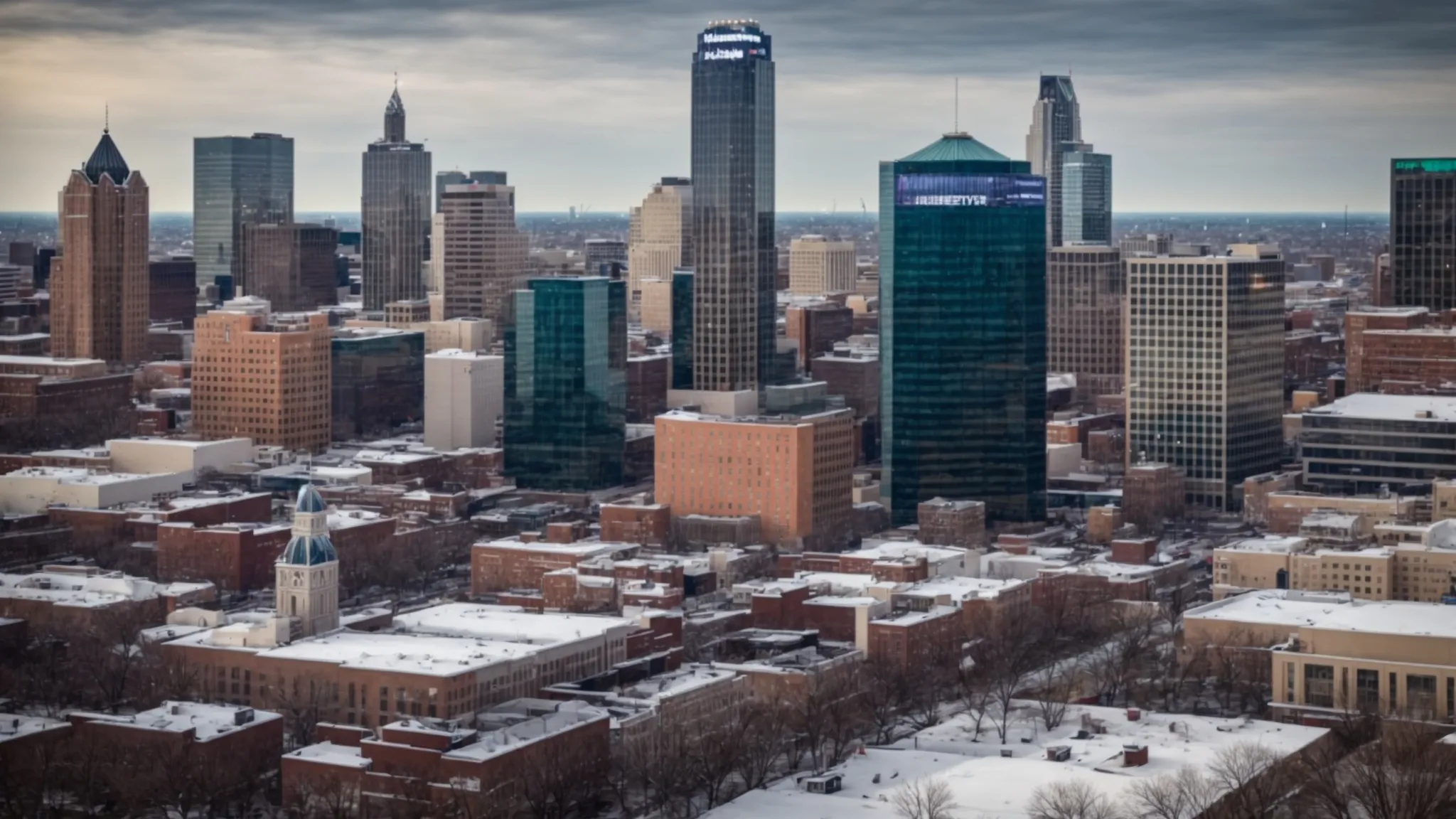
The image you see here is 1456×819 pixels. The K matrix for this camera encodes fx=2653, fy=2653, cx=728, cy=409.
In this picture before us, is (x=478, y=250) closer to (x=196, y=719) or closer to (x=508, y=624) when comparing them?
(x=508, y=624)

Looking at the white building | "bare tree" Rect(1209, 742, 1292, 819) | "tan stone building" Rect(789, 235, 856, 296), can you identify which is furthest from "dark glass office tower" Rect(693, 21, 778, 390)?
"tan stone building" Rect(789, 235, 856, 296)

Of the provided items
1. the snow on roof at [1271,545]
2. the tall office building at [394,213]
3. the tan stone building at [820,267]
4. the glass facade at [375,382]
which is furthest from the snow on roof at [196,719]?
the tan stone building at [820,267]

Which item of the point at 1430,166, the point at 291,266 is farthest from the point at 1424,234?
the point at 291,266

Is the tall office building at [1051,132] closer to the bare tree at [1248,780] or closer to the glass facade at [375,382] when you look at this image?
the glass facade at [375,382]

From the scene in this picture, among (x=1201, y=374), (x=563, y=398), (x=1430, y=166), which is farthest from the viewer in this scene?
(x=1430, y=166)

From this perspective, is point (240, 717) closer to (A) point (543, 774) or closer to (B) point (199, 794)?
(B) point (199, 794)

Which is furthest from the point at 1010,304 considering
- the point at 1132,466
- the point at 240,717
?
the point at 240,717

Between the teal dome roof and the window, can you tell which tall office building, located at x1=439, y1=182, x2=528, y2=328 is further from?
the window
